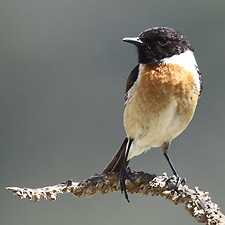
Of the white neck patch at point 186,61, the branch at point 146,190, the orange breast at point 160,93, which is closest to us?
the branch at point 146,190

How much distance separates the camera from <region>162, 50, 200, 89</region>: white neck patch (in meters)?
5.11

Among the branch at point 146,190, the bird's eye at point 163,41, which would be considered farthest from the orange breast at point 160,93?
the branch at point 146,190

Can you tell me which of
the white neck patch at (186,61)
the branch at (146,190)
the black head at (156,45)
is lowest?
the branch at (146,190)

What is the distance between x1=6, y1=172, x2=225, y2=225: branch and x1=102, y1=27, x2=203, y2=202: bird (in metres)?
0.91

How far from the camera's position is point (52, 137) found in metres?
15.2

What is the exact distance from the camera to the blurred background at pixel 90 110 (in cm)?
1266

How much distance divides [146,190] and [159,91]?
1156mm

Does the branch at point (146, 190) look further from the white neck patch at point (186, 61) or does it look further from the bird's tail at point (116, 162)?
the white neck patch at point (186, 61)

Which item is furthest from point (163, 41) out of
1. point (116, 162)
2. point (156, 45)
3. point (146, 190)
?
point (146, 190)

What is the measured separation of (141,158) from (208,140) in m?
1.82

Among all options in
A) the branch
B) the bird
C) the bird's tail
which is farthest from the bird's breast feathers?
the branch

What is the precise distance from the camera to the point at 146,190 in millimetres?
3959

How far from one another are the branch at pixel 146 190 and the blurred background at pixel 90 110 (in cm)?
641

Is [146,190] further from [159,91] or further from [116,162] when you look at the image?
[116,162]
